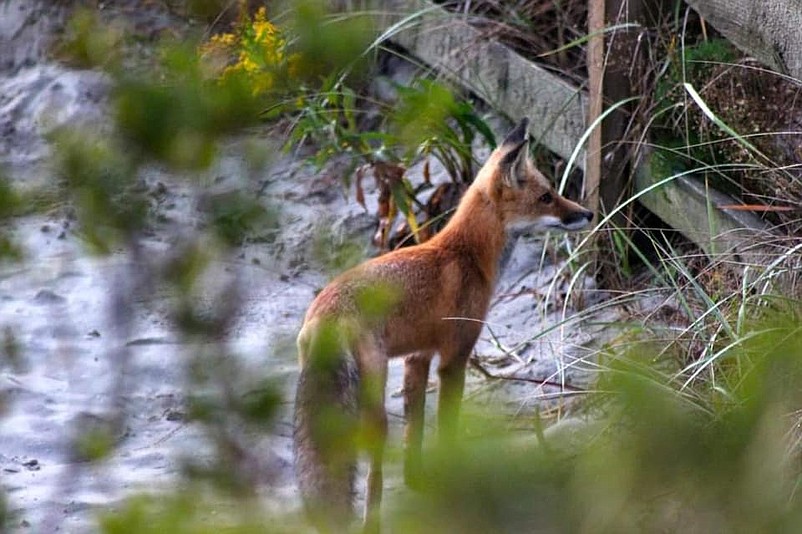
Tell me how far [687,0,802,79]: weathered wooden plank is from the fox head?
3.22ft

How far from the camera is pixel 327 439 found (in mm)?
1814

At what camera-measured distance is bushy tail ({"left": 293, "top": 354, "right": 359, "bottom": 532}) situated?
1.84m

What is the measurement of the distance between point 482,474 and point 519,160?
3.94 meters

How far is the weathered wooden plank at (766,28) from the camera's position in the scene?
4168mm

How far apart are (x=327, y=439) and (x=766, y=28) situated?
302cm

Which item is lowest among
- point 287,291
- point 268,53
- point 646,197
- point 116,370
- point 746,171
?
point 287,291

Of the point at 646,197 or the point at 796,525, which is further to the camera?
the point at 646,197

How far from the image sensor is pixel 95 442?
5.96ft

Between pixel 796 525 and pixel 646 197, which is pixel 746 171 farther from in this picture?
pixel 796 525

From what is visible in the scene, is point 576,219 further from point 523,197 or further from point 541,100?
point 541,100

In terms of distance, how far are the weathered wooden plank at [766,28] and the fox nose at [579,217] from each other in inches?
37.7

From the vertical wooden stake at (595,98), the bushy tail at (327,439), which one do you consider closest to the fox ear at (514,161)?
the vertical wooden stake at (595,98)

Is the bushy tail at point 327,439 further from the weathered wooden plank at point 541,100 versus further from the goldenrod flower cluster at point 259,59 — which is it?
the weathered wooden plank at point 541,100

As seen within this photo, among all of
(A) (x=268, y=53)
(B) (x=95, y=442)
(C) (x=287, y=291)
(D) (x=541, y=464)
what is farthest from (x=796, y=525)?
(C) (x=287, y=291)
